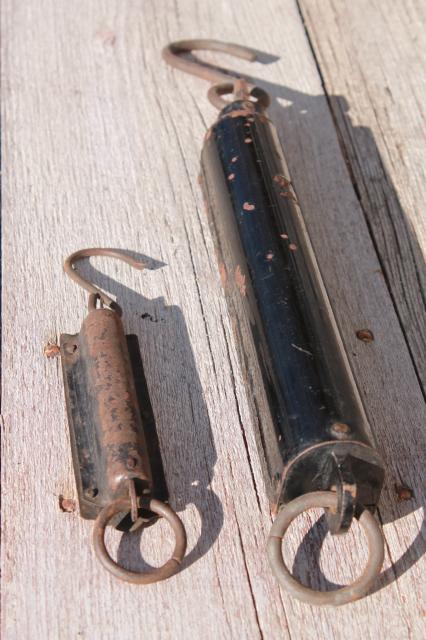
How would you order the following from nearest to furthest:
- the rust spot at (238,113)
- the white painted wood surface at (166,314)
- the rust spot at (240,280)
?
the white painted wood surface at (166,314)
the rust spot at (240,280)
the rust spot at (238,113)

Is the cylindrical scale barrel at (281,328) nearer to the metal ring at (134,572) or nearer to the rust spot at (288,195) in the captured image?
the rust spot at (288,195)

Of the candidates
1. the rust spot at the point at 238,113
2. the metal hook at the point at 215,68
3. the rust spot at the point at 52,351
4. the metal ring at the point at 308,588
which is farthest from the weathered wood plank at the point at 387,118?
the rust spot at the point at 52,351

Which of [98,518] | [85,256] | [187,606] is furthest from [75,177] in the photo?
[187,606]

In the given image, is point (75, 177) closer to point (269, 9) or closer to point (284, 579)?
point (269, 9)

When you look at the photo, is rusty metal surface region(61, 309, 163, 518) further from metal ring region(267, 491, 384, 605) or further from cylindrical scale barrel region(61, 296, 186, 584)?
metal ring region(267, 491, 384, 605)

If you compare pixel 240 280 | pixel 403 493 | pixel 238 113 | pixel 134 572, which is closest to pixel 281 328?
pixel 240 280

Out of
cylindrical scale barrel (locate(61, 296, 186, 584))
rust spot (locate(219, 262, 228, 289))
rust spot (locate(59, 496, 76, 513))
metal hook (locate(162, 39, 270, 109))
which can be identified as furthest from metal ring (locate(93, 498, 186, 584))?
metal hook (locate(162, 39, 270, 109))
